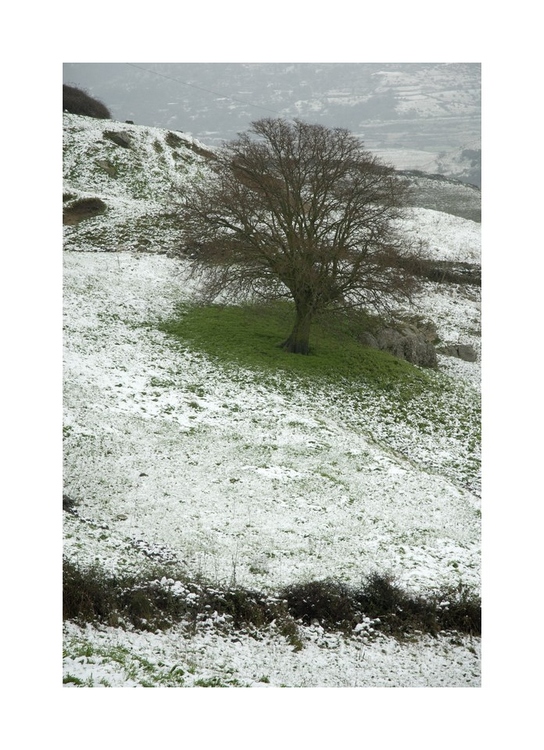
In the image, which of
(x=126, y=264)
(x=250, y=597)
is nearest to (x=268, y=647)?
(x=250, y=597)

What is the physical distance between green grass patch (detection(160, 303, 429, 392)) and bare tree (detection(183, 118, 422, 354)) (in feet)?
6.39

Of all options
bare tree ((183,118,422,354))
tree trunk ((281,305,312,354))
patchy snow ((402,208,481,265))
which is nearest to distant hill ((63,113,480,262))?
bare tree ((183,118,422,354))

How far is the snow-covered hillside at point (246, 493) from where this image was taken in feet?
25.4

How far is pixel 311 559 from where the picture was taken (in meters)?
9.84

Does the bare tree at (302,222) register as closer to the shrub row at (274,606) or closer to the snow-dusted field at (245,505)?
the snow-dusted field at (245,505)

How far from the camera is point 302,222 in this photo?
56.0 ft

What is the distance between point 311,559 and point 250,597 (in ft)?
4.79

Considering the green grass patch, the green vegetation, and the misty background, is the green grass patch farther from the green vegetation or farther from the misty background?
the misty background

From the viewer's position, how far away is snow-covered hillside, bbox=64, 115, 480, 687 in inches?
305

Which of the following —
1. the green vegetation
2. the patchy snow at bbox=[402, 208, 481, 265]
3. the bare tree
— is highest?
the patchy snow at bbox=[402, 208, 481, 265]

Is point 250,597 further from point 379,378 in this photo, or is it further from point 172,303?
point 172,303

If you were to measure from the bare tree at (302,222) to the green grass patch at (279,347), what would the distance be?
1.95 meters

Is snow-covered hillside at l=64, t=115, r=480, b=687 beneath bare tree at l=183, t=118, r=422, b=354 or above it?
beneath

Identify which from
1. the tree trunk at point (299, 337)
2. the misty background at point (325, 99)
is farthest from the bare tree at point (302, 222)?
the misty background at point (325, 99)
